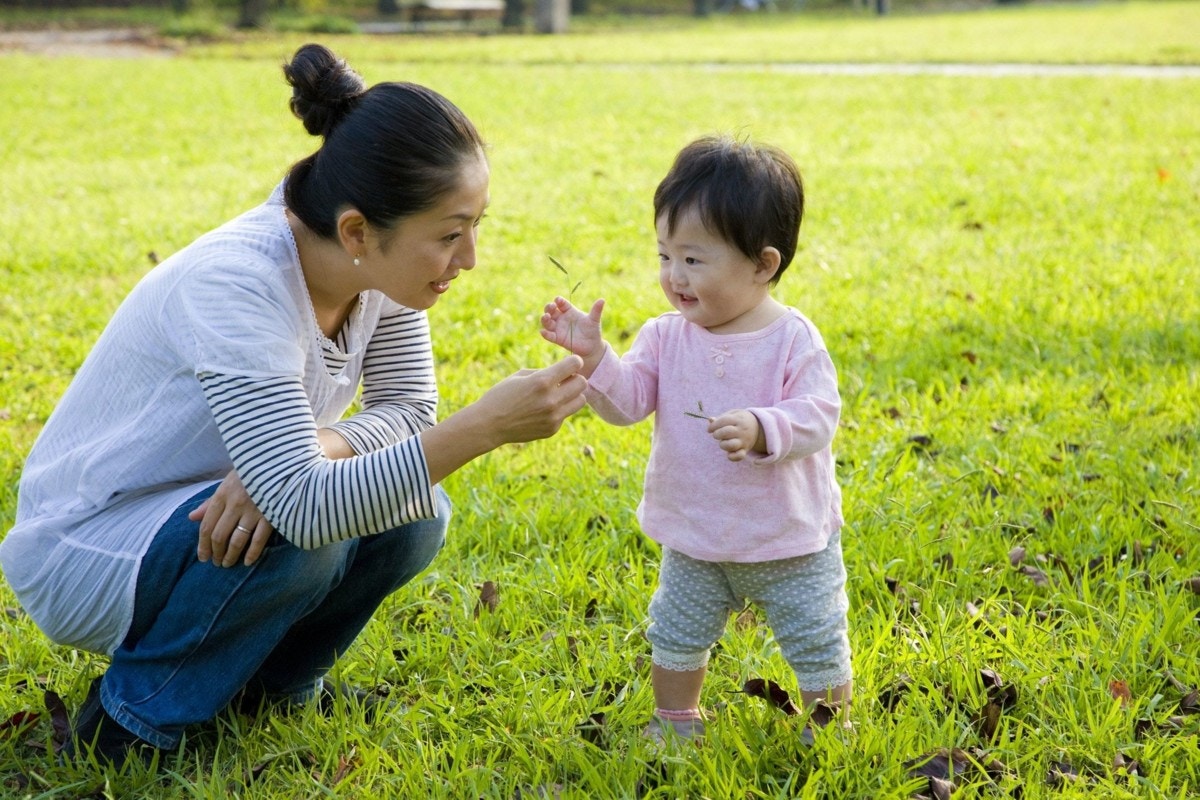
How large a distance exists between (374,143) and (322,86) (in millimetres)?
174

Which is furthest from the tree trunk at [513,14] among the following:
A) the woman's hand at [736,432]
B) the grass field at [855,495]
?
the woman's hand at [736,432]

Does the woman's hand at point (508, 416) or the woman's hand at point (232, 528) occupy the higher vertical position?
the woman's hand at point (508, 416)

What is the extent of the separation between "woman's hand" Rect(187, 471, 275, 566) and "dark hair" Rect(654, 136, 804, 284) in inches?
36.1

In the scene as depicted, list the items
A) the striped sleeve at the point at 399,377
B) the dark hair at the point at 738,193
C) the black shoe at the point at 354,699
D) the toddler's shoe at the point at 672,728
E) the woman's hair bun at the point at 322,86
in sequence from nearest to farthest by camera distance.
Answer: the dark hair at the point at 738,193
the woman's hair bun at the point at 322,86
the toddler's shoe at the point at 672,728
the black shoe at the point at 354,699
the striped sleeve at the point at 399,377

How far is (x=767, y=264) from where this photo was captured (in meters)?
2.33

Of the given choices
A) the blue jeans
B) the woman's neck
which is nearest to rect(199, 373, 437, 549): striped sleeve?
the blue jeans

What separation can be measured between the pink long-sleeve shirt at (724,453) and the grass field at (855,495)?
0.07 m

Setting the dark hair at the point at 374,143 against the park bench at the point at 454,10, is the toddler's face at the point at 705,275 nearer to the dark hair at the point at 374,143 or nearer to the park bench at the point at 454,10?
the dark hair at the point at 374,143

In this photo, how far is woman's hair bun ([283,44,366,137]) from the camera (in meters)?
2.36

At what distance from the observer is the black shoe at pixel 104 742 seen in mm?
2436

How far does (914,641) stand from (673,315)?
93cm

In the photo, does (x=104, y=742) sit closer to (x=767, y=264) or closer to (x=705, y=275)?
(x=705, y=275)

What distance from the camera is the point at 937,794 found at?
7.50 ft

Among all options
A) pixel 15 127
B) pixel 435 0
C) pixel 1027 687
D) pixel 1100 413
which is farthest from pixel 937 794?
pixel 435 0
